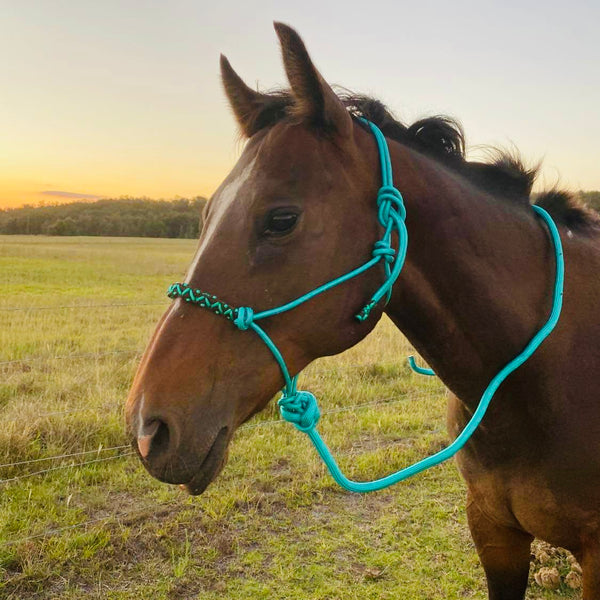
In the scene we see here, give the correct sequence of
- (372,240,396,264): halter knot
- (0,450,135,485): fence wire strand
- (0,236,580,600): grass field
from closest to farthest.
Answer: (372,240,396,264): halter knot, (0,236,580,600): grass field, (0,450,135,485): fence wire strand

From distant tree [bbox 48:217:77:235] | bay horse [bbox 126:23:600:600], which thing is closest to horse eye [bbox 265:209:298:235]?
bay horse [bbox 126:23:600:600]

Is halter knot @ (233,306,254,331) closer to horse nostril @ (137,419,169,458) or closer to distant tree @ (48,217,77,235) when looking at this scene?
horse nostril @ (137,419,169,458)

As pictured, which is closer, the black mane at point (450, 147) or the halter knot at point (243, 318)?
the halter knot at point (243, 318)

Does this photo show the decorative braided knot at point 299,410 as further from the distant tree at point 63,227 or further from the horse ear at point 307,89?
the distant tree at point 63,227

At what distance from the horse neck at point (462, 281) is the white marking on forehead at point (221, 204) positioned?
0.53 m

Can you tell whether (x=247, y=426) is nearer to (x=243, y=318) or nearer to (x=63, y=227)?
(x=243, y=318)

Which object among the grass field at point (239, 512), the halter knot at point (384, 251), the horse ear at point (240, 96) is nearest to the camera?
the halter knot at point (384, 251)

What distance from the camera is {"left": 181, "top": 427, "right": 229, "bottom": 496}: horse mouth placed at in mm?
1432

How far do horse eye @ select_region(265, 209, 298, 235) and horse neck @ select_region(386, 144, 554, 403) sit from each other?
0.45 m

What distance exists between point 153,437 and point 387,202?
100 centimetres

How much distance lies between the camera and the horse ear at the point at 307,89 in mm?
1495

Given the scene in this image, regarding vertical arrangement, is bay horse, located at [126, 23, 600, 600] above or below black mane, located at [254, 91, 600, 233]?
below

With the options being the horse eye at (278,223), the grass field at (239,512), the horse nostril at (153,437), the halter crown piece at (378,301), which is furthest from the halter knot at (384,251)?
the grass field at (239,512)

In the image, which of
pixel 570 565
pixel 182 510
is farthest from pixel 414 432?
pixel 182 510
